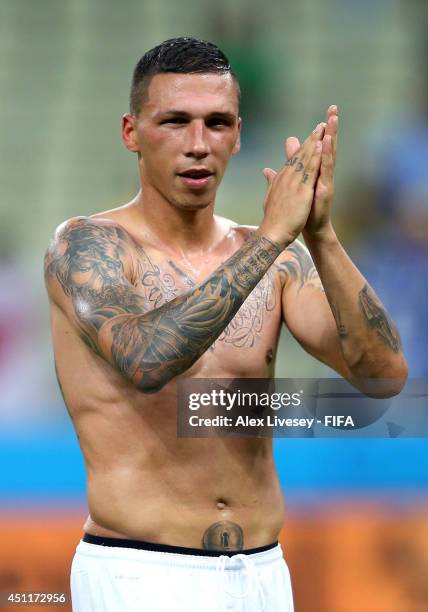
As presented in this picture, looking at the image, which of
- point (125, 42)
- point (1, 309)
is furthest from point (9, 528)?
point (125, 42)

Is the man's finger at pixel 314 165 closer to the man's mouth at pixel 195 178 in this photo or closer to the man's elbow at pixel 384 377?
the man's mouth at pixel 195 178

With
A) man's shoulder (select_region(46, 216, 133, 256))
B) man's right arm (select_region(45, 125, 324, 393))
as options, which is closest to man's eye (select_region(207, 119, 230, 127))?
man's right arm (select_region(45, 125, 324, 393))

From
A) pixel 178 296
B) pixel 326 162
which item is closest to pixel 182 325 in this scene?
pixel 178 296

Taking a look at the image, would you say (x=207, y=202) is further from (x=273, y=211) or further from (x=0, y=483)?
(x=0, y=483)

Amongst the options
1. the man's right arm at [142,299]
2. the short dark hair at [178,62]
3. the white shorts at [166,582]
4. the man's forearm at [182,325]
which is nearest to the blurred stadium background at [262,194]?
the white shorts at [166,582]

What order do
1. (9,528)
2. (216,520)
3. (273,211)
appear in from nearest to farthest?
(273,211) → (216,520) → (9,528)

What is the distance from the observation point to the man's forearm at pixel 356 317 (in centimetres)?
234

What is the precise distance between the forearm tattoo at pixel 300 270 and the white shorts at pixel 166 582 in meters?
0.65

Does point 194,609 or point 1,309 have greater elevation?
point 1,309

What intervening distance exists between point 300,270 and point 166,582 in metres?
0.80

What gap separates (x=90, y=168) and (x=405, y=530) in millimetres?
3231

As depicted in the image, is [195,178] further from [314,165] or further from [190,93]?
[314,165]

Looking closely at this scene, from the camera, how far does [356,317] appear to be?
2.37 meters

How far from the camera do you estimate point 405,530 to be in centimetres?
411
